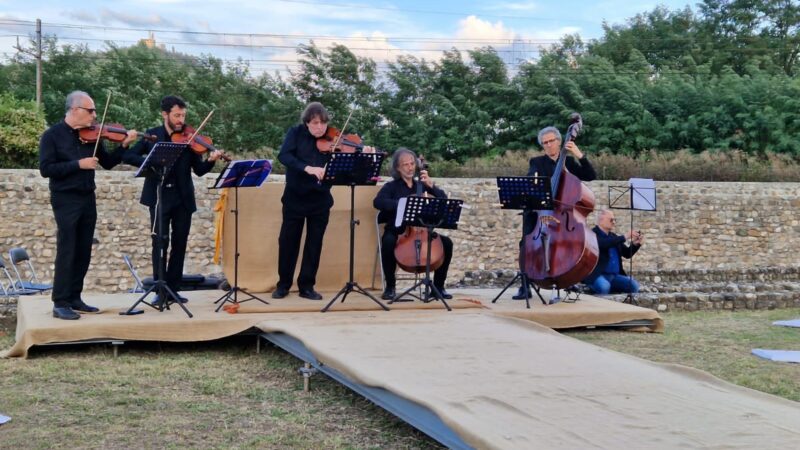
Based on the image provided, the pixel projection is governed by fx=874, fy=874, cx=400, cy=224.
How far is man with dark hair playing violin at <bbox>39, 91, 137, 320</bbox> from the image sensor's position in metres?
6.35

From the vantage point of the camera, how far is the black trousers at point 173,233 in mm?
6938

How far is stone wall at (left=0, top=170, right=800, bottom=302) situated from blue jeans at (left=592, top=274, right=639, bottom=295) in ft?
5.84

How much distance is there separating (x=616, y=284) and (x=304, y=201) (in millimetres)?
3723

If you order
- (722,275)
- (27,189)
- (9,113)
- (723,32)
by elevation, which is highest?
(723,32)

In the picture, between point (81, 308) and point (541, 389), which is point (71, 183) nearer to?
point (81, 308)

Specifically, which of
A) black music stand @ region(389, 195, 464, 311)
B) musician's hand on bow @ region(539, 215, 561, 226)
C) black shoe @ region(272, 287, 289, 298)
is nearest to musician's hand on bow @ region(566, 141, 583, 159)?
musician's hand on bow @ region(539, 215, 561, 226)

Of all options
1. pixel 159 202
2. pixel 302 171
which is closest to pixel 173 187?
pixel 159 202

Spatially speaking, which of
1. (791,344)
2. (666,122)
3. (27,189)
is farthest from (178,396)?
(666,122)

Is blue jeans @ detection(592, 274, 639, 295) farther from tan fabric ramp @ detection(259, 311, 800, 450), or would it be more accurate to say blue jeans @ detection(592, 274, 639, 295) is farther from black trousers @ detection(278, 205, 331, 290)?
black trousers @ detection(278, 205, 331, 290)

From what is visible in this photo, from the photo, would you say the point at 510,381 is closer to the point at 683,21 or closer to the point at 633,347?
the point at 633,347

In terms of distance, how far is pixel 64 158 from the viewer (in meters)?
6.41

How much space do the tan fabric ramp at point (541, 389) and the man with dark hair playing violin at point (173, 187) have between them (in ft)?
4.00

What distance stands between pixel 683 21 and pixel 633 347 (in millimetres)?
29613

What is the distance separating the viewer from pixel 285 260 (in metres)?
7.64
